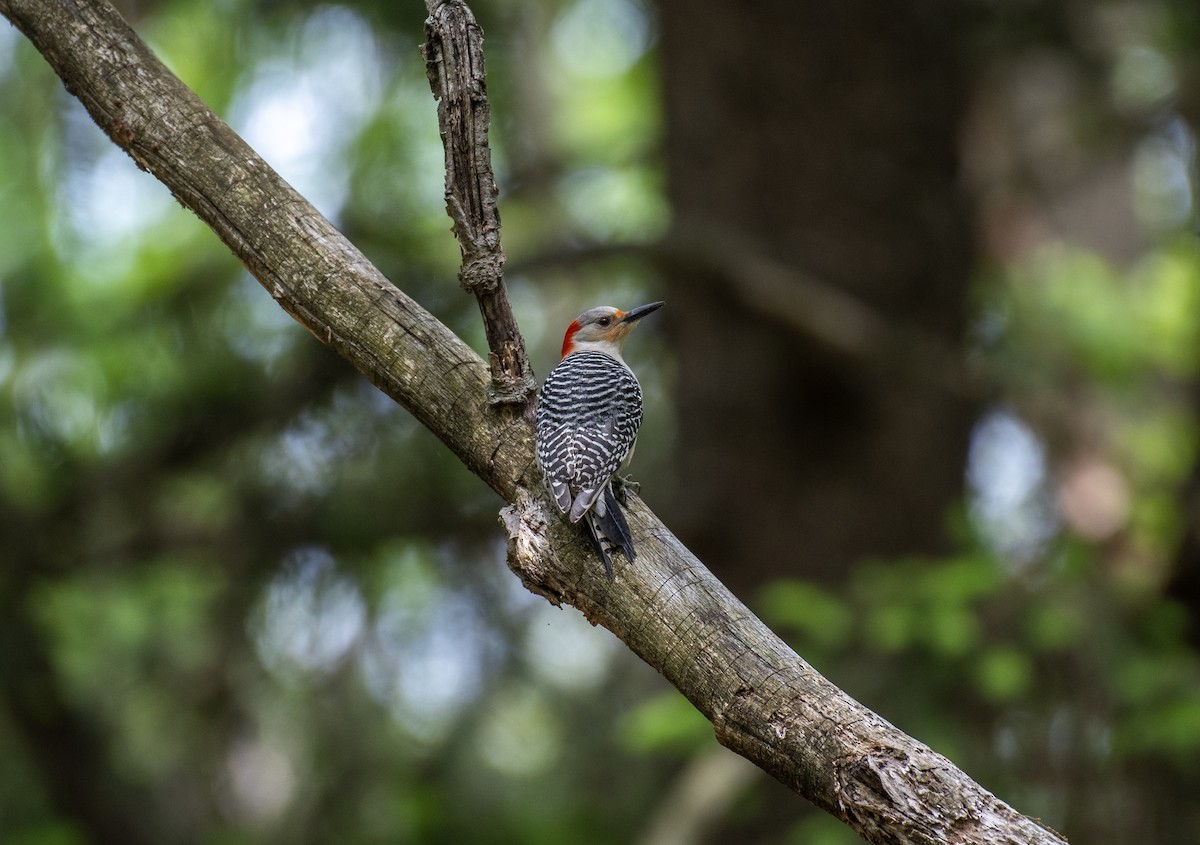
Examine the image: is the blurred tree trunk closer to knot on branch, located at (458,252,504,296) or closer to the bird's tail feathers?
the bird's tail feathers

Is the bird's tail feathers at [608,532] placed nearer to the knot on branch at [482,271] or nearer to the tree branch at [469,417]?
the tree branch at [469,417]

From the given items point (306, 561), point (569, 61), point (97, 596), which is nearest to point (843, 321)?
point (306, 561)

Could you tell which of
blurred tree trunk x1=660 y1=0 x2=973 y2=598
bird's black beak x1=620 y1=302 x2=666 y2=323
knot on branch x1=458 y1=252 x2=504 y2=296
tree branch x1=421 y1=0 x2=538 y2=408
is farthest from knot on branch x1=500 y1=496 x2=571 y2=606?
blurred tree trunk x1=660 y1=0 x2=973 y2=598

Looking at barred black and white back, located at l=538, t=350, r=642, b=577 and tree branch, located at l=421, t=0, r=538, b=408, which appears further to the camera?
barred black and white back, located at l=538, t=350, r=642, b=577

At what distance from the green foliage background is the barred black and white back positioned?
126 cm

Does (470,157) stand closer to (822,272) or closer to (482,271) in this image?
(482,271)

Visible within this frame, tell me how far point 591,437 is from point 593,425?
20 cm

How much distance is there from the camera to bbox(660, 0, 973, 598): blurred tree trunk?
5.66 m

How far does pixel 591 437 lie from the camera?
2.67 metres

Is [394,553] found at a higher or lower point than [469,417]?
higher

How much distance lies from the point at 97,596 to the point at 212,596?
51 cm

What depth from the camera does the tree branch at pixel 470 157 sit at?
7.00ft

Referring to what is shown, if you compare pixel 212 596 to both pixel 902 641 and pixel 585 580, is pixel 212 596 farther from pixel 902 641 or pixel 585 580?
pixel 585 580

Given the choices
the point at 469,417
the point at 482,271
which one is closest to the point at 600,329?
the point at 469,417
